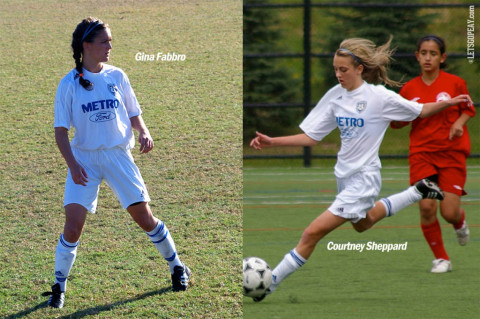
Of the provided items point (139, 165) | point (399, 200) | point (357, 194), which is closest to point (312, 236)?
point (357, 194)

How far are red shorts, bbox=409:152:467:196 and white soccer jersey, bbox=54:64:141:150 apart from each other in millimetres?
1570

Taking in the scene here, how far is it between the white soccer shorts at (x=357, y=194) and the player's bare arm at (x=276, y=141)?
300 millimetres

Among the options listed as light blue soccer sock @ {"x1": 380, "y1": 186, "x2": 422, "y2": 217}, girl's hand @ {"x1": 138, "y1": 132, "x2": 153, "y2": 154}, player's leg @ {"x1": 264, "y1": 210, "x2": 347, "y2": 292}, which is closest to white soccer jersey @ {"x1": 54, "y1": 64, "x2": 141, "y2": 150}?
girl's hand @ {"x1": 138, "y1": 132, "x2": 153, "y2": 154}

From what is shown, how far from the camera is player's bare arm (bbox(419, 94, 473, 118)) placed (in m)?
3.83

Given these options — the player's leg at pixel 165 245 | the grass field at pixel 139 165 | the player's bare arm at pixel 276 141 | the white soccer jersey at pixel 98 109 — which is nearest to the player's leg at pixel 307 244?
the grass field at pixel 139 165

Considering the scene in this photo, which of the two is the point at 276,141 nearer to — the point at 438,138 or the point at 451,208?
the point at 438,138

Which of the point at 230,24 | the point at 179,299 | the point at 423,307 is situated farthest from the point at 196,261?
the point at 230,24

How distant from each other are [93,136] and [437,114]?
5.90ft

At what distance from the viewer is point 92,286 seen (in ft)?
13.0

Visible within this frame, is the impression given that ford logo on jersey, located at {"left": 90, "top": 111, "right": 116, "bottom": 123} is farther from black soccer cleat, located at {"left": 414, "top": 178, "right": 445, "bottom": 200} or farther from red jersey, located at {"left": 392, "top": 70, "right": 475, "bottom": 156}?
black soccer cleat, located at {"left": 414, "top": 178, "right": 445, "bottom": 200}

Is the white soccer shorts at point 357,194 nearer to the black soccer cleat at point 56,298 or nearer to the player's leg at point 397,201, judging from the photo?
the player's leg at point 397,201

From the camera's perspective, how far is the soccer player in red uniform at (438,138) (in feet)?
13.2

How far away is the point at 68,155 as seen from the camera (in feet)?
11.6

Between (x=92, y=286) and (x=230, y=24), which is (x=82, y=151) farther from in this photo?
(x=230, y=24)
